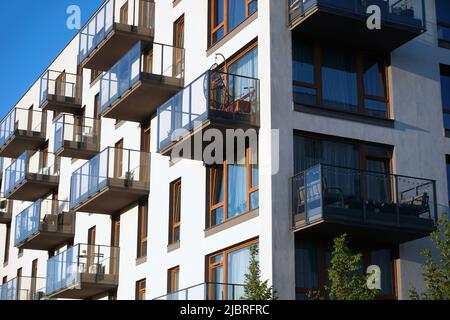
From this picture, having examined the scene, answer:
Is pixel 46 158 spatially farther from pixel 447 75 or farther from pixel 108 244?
pixel 447 75

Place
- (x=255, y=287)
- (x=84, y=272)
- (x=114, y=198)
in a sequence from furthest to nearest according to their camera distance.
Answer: (x=84, y=272)
(x=114, y=198)
(x=255, y=287)

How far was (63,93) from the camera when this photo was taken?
34938 mm

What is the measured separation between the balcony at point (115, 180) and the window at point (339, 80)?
673cm

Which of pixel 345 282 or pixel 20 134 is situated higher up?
pixel 20 134

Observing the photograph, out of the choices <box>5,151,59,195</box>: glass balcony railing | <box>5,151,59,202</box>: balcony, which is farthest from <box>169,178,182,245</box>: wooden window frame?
<box>5,151,59,195</box>: glass balcony railing

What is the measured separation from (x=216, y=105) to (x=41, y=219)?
1366 cm

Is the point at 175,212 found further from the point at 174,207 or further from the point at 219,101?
the point at 219,101

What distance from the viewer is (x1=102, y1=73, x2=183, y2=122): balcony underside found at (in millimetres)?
25203

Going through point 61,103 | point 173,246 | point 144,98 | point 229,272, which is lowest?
point 229,272

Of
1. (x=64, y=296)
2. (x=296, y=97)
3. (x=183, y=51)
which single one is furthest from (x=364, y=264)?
(x=64, y=296)

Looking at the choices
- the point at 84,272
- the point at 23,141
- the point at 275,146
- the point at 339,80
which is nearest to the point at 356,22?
the point at 339,80

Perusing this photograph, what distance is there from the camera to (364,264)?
21062mm
